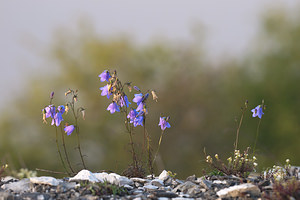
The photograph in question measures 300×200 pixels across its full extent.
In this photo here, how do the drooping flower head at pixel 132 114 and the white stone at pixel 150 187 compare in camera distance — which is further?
the drooping flower head at pixel 132 114

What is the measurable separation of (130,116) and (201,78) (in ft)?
33.2

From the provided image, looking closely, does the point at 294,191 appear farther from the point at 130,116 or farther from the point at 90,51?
the point at 90,51

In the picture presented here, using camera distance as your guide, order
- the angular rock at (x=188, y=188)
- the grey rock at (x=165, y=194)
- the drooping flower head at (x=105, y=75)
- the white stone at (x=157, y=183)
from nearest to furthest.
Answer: the grey rock at (x=165, y=194)
the angular rock at (x=188, y=188)
the white stone at (x=157, y=183)
the drooping flower head at (x=105, y=75)

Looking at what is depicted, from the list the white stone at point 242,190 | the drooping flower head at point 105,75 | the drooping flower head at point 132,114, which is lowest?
the white stone at point 242,190

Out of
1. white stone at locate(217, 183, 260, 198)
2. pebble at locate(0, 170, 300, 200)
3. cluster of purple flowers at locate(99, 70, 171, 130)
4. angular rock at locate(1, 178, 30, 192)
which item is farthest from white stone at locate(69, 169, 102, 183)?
white stone at locate(217, 183, 260, 198)

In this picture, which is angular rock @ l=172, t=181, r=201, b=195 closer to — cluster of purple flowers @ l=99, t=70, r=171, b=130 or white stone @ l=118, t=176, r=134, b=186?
white stone @ l=118, t=176, r=134, b=186

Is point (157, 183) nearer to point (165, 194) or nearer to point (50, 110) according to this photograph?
point (165, 194)

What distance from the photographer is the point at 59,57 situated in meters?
15.7

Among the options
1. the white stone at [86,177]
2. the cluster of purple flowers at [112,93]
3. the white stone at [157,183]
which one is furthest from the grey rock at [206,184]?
the cluster of purple flowers at [112,93]

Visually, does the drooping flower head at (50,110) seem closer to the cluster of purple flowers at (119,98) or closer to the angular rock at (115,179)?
the cluster of purple flowers at (119,98)

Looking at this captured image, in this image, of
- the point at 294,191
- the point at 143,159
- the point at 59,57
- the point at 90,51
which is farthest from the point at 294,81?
the point at 294,191

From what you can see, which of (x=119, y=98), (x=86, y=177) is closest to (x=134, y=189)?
(x=86, y=177)

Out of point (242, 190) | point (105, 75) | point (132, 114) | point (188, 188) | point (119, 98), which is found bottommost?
point (242, 190)

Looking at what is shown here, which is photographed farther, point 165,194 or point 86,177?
point 86,177
